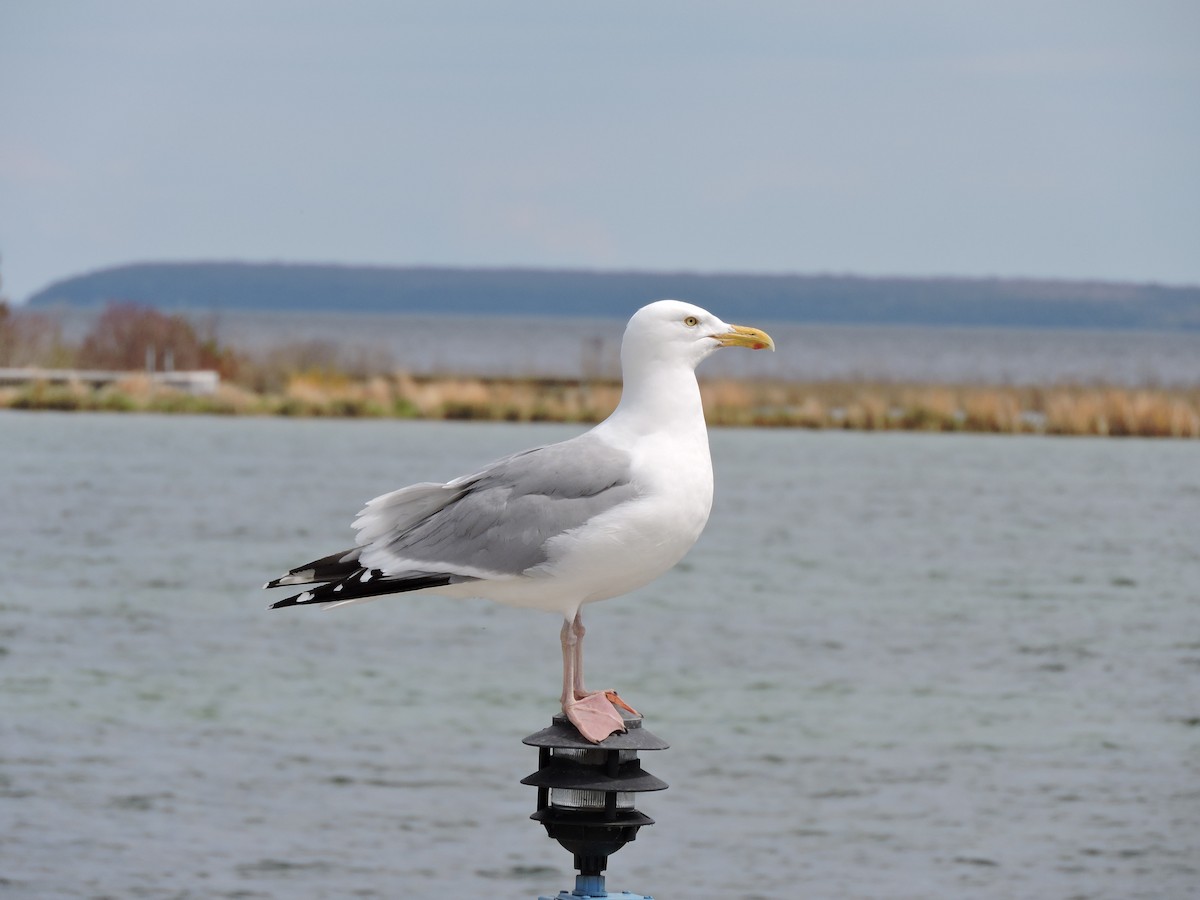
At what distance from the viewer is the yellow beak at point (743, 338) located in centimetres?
437

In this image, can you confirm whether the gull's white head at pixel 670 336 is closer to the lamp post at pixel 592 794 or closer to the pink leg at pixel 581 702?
the pink leg at pixel 581 702

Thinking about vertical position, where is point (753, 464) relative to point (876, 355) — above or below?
below

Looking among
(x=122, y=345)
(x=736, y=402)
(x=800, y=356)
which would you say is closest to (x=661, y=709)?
(x=736, y=402)

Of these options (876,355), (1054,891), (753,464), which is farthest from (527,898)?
(876,355)

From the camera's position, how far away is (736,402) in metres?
45.5

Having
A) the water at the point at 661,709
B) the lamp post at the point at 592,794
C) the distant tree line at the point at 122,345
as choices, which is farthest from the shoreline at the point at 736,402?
the lamp post at the point at 592,794

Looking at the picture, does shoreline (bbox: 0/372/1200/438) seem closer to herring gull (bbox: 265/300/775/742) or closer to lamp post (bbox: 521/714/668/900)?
herring gull (bbox: 265/300/775/742)

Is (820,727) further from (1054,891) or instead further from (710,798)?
(1054,891)

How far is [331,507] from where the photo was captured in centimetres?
3225

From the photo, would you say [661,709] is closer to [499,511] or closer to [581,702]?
[499,511]

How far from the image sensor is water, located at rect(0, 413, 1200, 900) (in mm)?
12578

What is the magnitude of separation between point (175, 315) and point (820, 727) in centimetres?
3649

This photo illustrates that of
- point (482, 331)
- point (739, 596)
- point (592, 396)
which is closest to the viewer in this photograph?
point (739, 596)

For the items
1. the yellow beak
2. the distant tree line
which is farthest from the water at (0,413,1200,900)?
the distant tree line
